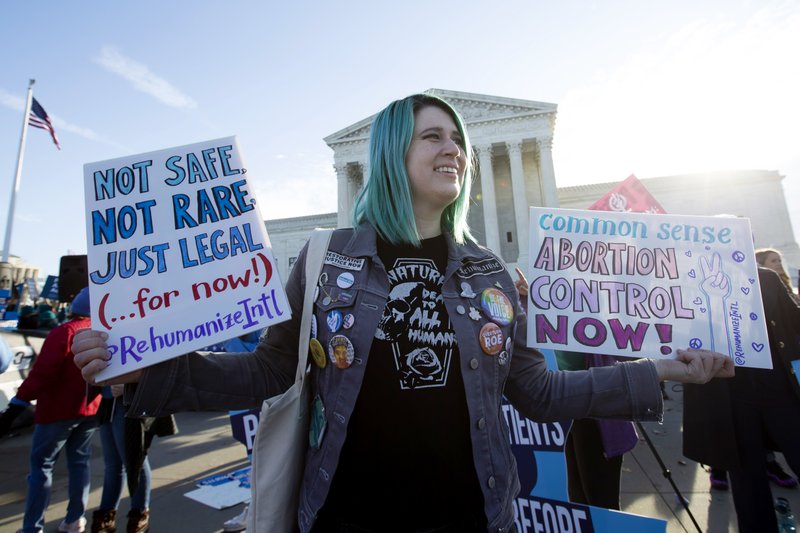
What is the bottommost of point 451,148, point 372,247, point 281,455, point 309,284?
point 281,455

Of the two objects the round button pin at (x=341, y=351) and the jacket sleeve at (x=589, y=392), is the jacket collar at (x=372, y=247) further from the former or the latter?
the jacket sleeve at (x=589, y=392)

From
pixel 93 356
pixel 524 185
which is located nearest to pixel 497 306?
pixel 93 356

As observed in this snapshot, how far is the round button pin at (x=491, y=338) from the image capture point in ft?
4.41

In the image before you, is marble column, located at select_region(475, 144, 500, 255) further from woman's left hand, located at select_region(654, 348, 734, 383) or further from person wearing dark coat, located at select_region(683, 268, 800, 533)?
woman's left hand, located at select_region(654, 348, 734, 383)

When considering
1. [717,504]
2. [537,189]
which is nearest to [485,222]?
[537,189]

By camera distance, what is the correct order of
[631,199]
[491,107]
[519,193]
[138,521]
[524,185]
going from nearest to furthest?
1. [138,521]
2. [631,199]
3. [519,193]
4. [491,107]
5. [524,185]

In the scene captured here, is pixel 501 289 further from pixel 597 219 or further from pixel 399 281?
pixel 597 219

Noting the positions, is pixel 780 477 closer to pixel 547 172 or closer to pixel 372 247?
pixel 372 247

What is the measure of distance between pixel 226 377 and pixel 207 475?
4.24 meters

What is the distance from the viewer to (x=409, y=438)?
121cm

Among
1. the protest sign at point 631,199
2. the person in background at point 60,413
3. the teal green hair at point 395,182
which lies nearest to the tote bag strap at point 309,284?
the teal green hair at point 395,182

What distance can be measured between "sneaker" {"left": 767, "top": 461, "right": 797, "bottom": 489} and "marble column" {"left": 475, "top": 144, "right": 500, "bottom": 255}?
28165mm

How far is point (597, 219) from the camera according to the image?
201 cm

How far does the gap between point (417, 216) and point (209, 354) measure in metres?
0.87
